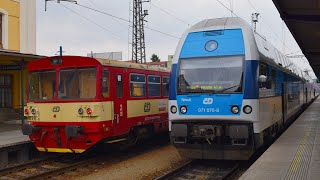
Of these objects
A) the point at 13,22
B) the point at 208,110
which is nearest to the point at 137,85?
the point at 208,110

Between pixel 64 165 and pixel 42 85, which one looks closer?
pixel 64 165

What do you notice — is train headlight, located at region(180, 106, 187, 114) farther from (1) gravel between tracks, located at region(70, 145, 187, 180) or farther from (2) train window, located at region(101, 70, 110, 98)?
(2) train window, located at region(101, 70, 110, 98)

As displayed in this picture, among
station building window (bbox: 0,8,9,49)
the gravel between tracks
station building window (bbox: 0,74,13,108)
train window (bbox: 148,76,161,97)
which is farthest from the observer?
station building window (bbox: 0,8,9,49)

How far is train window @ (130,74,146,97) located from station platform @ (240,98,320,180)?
171 inches

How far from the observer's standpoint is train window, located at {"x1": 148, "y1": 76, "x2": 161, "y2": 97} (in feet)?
45.8

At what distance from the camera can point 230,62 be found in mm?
9742

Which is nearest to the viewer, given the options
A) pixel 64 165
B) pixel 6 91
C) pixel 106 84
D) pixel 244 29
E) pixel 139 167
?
pixel 244 29

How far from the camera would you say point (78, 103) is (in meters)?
11.0

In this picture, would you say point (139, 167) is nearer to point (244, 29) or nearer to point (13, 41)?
point (244, 29)

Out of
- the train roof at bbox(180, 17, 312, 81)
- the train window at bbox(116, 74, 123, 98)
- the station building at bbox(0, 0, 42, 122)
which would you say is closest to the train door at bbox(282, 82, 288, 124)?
the train roof at bbox(180, 17, 312, 81)

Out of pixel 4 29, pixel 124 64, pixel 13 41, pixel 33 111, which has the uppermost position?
pixel 4 29

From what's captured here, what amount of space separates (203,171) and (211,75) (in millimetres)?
2270

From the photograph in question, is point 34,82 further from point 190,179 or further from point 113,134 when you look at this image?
point 190,179

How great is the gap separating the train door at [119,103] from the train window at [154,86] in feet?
6.38
